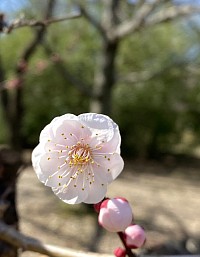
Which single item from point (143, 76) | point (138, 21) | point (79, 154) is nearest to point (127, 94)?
point (143, 76)

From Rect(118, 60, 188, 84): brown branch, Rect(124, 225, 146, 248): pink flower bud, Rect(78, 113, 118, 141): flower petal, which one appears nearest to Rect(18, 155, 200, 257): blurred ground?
Rect(118, 60, 188, 84): brown branch

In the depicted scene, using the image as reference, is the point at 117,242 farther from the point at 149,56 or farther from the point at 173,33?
the point at 173,33

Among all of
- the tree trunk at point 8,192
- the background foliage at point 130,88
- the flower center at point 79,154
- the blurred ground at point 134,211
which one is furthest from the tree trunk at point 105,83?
the flower center at point 79,154

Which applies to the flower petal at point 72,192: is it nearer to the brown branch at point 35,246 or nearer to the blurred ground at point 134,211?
the brown branch at point 35,246

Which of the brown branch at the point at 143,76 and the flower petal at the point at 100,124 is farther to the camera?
the brown branch at the point at 143,76

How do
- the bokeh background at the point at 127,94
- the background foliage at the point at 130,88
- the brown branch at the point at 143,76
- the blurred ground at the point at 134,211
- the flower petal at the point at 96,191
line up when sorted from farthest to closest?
the background foliage at the point at 130,88
the brown branch at the point at 143,76
the bokeh background at the point at 127,94
the blurred ground at the point at 134,211
the flower petal at the point at 96,191

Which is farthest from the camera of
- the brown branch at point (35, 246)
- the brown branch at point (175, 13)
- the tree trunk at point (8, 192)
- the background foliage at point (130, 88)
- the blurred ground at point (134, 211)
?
the background foliage at point (130, 88)

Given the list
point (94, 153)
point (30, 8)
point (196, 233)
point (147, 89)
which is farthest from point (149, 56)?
point (94, 153)
